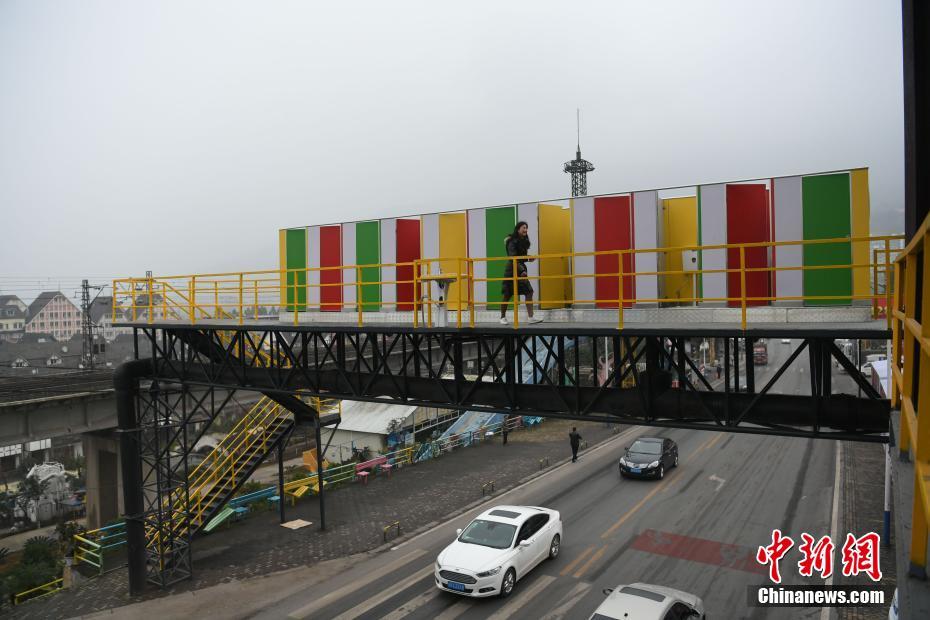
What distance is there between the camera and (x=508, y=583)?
14016 mm

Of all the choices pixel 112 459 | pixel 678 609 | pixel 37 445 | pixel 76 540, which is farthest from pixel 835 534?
pixel 37 445

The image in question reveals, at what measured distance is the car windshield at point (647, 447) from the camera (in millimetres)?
24047

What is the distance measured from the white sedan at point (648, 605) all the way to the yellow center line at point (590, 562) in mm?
3644

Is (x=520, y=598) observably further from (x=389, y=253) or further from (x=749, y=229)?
(x=749, y=229)

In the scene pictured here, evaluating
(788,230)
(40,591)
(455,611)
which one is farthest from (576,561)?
(40,591)

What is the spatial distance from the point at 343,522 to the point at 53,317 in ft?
423

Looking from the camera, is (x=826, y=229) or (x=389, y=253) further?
(x=389, y=253)

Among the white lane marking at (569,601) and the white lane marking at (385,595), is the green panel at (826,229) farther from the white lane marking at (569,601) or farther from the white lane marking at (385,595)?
the white lane marking at (385,595)

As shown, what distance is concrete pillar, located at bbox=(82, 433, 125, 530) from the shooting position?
21531 millimetres

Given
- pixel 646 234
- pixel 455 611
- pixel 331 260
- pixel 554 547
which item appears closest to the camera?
pixel 646 234

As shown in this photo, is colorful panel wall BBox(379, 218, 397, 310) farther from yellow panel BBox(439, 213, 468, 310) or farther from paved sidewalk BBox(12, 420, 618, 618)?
paved sidewalk BBox(12, 420, 618, 618)

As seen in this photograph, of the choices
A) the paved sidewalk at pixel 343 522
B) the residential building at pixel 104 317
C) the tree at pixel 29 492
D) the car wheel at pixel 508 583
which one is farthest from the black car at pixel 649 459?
the tree at pixel 29 492

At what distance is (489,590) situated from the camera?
13594 millimetres

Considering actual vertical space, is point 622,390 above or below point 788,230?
below
